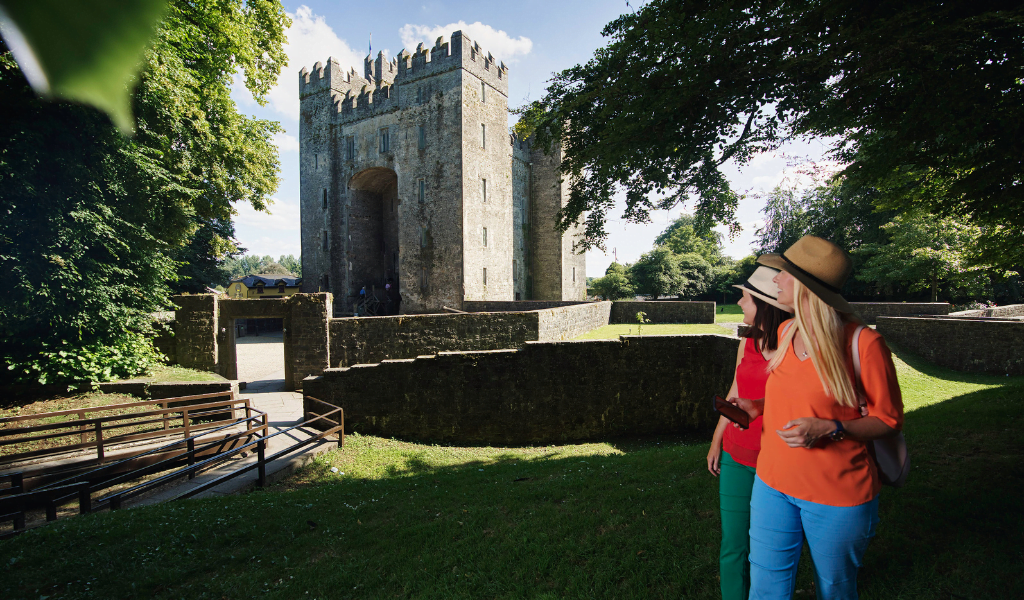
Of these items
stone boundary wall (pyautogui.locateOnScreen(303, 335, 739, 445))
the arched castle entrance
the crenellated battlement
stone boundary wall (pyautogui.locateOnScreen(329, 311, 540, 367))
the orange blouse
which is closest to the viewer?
the orange blouse

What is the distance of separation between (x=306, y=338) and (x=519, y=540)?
1156 cm

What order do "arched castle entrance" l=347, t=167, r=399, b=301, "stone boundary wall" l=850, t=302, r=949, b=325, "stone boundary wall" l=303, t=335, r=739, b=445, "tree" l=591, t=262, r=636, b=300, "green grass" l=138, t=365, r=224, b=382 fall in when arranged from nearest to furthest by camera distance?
"stone boundary wall" l=303, t=335, r=739, b=445
"green grass" l=138, t=365, r=224, b=382
"stone boundary wall" l=850, t=302, r=949, b=325
"arched castle entrance" l=347, t=167, r=399, b=301
"tree" l=591, t=262, r=636, b=300

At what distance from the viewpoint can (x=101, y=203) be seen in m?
10.4

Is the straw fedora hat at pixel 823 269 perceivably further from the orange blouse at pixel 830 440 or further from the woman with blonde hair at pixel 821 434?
the orange blouse at pixel 830 440

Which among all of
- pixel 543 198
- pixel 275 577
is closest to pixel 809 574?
pixel 275 577

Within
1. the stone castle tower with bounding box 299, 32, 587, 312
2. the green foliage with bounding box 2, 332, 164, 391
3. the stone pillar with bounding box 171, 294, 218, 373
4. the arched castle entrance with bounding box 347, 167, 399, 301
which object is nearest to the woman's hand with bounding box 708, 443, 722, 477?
the green foliage with bounding box 2, 332, 164, 391

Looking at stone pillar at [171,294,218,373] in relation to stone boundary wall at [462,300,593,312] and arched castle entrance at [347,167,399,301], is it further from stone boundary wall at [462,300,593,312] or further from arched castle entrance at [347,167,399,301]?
arched castle entrance at [347,167,399,301]

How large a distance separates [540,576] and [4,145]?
13.1m

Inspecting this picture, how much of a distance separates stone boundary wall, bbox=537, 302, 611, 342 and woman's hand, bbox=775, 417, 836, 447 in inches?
442

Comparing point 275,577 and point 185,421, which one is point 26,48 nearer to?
point 275,577

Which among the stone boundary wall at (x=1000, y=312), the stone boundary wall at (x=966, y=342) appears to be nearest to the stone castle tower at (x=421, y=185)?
the stone boundary wall at (x=966, y=342)

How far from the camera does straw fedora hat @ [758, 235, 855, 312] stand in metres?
2.14

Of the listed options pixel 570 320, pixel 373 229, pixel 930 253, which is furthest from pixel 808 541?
pixel 373 229

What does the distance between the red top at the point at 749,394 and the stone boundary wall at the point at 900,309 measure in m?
17.9
